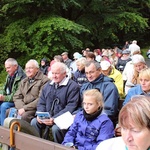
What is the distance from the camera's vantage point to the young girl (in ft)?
12.0

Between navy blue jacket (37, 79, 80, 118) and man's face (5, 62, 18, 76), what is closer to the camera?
navy blue jacket (37, 79, 80, 118)

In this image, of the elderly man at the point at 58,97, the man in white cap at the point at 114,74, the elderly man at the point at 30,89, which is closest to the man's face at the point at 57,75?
the elderly man at the point at 58,97

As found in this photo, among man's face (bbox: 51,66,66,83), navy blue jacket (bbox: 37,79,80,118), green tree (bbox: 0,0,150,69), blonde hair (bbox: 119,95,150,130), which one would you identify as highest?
green tree (bbox: 0,0,150,69)

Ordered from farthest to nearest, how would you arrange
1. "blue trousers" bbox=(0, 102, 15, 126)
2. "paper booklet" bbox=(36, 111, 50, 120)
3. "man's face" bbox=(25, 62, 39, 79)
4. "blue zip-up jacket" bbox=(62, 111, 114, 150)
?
1. "blue trousers" bbox=(0, 102, 15, 126)
2. "man's face" bbox=(25, 62, 39, 79)
3. "paper booklet" bbox=(36, 111, 50, 120)
4. "blue zip-up jacket" bbox=(62, 111, 114, 150)

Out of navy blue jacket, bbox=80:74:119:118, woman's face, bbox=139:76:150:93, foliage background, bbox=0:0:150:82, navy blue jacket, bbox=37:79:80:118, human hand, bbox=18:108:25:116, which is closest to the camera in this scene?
woman's face, bbox=139:76:150:93

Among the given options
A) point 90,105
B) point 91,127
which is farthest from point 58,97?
point 91,127

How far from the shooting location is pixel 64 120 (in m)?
4.64

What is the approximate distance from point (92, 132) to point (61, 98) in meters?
1.44

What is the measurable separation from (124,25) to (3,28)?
299 inches

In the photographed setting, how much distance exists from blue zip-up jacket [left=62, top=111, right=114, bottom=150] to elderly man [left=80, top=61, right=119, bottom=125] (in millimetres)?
789

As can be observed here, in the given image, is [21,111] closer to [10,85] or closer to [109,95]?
[10,85]

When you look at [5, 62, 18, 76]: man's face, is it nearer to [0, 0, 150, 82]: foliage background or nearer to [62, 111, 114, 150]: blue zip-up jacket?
[62, 111, 114, 150]: blue zip-up jacket

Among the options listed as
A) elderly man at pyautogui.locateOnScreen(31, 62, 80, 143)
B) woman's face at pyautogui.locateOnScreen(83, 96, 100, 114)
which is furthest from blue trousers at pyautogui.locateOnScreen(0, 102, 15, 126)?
woman's face at pyautogui.locateOnScreen(83, 96, 100, 114)

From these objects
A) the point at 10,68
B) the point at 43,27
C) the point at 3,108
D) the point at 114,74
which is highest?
the point at 43,27
